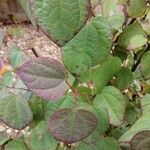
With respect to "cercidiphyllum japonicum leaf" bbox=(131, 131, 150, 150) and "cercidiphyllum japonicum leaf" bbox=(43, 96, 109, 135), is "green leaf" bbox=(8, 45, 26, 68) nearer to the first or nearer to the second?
"cercidiphyllum japonicum leaf" bbox=(43, 96, 109, 135)

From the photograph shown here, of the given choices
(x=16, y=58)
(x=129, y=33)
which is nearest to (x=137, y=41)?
(x=129, y=33)

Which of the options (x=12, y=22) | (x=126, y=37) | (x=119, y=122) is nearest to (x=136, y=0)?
(x=126, y=37)

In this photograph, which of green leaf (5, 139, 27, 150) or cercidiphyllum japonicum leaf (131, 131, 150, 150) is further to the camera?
green leaf (5, 139, 27, 150)

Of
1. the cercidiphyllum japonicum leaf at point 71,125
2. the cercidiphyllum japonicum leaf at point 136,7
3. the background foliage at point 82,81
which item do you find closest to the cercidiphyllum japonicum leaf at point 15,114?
the background foliage at point 82,81

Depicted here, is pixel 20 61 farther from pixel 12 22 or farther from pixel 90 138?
pixel 12 22

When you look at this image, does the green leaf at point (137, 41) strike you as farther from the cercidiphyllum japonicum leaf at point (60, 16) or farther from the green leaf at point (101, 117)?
the cercidiphyllum japonicum leaf at point (60, 16)

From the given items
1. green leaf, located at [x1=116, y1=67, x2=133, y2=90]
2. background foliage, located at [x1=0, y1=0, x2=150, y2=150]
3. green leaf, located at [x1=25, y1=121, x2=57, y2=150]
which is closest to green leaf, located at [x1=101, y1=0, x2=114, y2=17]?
background foliage, located at [x1=0, y1=0, x2=150, y2=150]

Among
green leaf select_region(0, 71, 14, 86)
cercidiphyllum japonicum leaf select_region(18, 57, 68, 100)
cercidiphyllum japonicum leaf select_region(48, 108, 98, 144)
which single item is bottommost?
green leaf select_region(0, 71, 14, 86)
